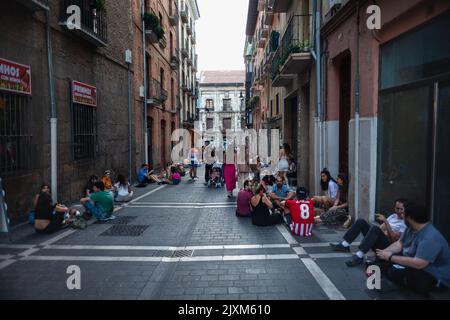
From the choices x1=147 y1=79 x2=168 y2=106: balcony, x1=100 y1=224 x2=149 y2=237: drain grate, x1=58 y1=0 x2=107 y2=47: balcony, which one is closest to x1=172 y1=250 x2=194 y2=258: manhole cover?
x1=100 y1=224 x2=149 y2=237: drain grate

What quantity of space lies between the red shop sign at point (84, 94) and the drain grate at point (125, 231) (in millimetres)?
4663

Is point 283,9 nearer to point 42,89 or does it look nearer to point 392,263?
point 42,89

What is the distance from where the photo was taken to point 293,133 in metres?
17.0

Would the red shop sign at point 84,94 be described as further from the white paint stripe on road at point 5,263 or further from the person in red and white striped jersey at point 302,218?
the person in red and white striped jersey at point 302,218

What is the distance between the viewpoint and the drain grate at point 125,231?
745cm

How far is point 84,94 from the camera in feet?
37.2

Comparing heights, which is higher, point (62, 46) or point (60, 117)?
point (62, 46)

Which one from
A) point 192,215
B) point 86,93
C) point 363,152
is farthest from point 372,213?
point 86,93

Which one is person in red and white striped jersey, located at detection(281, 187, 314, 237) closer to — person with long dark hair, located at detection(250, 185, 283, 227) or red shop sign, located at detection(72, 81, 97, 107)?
person with long dark hair, located at detection(250, 185, 283, 227)

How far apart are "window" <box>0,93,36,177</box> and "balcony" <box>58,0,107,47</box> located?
3.00 metres

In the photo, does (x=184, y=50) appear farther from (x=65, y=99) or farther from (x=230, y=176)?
(x=65, y=99)

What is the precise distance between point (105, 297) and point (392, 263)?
3642mm

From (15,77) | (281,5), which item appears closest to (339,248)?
(15,77)

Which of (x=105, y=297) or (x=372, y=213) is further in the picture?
(x=372, y=213)
